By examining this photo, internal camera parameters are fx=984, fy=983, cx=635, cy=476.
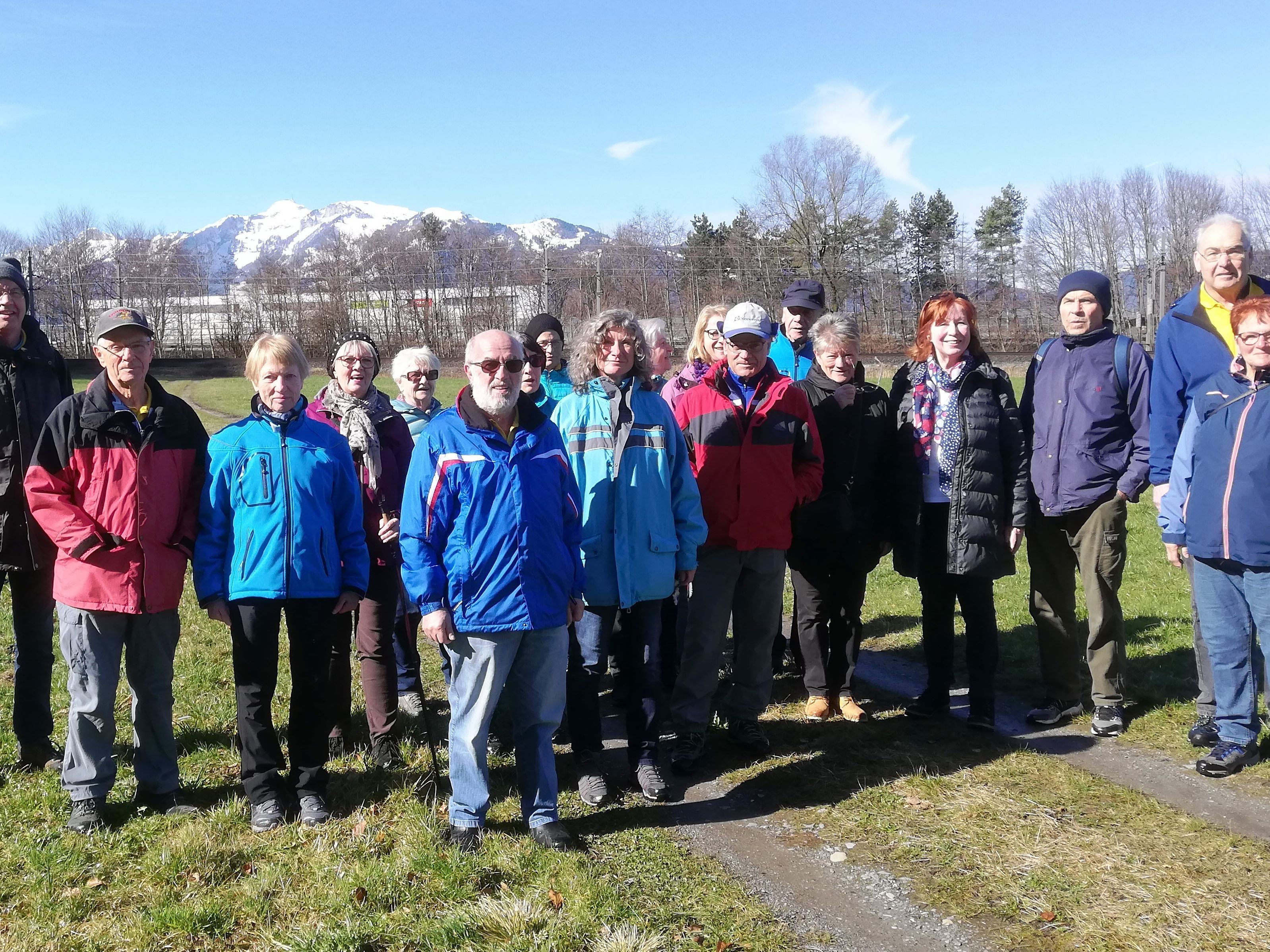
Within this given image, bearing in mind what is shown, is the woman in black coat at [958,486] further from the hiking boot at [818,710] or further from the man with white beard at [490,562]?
the man with white beard at [490,562]

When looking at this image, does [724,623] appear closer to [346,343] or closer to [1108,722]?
[1108,722]

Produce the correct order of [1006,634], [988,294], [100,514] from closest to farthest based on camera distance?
1. [100,514]
2. [1006,634]
3. [988,294]

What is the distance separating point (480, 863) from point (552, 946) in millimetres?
665

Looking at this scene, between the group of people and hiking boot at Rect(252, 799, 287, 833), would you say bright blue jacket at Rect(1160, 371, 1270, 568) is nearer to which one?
the group of people

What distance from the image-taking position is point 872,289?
1966 inches

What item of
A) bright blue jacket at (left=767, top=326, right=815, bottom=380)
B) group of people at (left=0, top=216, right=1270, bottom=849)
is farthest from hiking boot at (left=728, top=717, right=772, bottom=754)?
bright blue jacket at (left=767, top=326, right=815, bottom=380)

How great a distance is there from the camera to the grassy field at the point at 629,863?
3.49m

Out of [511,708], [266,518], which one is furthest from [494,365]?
[511,708]

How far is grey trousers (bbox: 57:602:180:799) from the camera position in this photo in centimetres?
430

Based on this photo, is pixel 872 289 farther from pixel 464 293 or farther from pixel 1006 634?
pixel 1006 634

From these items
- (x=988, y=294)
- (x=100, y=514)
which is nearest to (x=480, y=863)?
(x=100, y=514)

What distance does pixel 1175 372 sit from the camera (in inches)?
202

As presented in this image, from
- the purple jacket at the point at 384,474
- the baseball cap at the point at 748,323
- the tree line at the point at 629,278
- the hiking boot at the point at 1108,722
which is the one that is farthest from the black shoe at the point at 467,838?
the tree line at the point at 629,278

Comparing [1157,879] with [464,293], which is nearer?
[1157,879]
